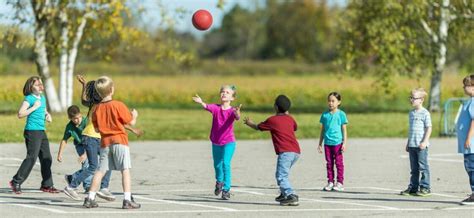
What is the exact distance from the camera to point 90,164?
1428 cm

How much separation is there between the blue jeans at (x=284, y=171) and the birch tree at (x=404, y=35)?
2357cm

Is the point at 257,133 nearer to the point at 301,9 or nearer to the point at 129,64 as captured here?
the point at 129,64

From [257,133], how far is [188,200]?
15.3 metres

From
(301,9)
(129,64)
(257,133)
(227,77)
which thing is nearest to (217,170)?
(257,133)

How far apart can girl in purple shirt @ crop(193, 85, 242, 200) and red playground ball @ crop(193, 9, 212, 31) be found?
149 inches

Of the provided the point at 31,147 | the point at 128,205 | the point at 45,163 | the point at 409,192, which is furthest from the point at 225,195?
the point at 31,147

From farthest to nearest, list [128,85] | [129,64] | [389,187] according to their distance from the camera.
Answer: [129,64]
[128,85]
[389,187]

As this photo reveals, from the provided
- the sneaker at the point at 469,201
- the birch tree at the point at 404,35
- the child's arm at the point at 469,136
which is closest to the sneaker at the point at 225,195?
the sneaker at the point at 469,201

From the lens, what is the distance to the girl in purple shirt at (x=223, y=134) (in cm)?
1434

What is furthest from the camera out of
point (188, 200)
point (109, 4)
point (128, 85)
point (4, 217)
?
point (128, 85)

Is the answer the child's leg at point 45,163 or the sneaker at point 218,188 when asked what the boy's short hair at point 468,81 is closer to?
the sneaker at point 218,188

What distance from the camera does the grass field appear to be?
28.2m

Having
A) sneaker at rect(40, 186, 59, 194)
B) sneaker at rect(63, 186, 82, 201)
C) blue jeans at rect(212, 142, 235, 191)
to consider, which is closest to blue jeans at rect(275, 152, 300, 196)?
blue jeans at rect(212, 142, 235, 191)

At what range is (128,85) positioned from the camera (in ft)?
186
